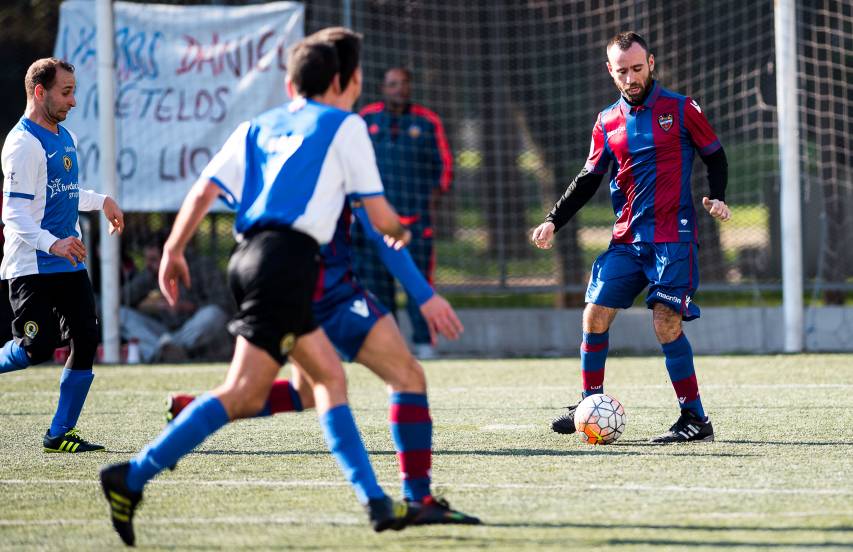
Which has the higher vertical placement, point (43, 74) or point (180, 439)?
point (43, 74)

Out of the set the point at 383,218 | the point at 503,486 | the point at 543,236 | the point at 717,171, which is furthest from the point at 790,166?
the point at 383,218

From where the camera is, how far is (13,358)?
662cm

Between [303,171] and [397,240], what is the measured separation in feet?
1.28

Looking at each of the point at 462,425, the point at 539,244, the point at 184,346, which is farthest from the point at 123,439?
the point at 184,346

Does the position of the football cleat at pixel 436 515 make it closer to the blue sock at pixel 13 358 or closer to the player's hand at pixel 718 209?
the player's hand at pixel 718 209

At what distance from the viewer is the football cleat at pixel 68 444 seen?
20.9 ft

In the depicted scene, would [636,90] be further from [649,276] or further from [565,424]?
[565,424]

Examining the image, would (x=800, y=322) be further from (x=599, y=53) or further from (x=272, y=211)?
(x=272, y=211)

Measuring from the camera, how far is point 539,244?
6.33 m

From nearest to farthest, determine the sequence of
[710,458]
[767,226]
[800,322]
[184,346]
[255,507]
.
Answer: [255,507] < [710,458] < [800,322] < [184,346] < [767,226]

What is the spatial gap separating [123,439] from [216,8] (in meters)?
5.94

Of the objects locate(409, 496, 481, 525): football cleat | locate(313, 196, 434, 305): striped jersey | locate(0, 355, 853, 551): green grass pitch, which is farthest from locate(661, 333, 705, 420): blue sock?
locate(313, 196, 434, 305): striped jersey

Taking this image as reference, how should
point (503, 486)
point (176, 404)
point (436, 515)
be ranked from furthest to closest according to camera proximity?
point (503, 486) < point (176, 404) < point (436, 515)

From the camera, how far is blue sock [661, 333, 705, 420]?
636cm
